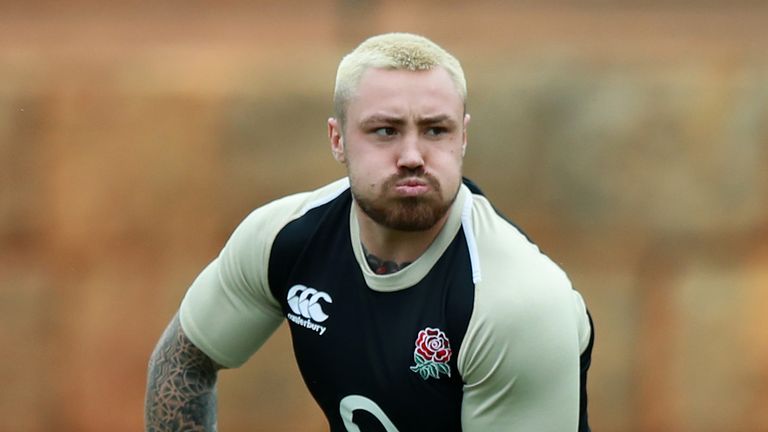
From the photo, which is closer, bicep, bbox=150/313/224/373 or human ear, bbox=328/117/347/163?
human ear, bbox=328/117/347/163

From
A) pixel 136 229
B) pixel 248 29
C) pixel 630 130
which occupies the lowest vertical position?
pixel 136 229

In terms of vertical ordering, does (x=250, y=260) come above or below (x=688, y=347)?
above

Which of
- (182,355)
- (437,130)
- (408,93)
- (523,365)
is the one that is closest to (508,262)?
(523,365)

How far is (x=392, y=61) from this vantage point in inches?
135

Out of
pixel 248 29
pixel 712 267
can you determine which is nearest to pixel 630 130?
pixel 712 267

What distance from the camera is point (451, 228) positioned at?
3.51 metres

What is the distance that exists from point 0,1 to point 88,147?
0.79 meters

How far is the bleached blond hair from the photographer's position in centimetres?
343

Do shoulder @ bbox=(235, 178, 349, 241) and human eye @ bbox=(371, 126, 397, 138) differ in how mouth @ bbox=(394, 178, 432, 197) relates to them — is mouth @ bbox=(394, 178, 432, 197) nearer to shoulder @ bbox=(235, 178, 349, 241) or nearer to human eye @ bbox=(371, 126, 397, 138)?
human eye @ bbox=(371, 126, 397, 138)

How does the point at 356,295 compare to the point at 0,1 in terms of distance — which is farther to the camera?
the point at 0,1

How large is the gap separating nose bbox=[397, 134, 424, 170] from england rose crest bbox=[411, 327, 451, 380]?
41cm

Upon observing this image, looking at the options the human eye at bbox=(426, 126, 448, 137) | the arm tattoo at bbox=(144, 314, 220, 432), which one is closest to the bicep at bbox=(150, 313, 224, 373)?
the arm tattoo at bbox=(144, 314, 220, 432)

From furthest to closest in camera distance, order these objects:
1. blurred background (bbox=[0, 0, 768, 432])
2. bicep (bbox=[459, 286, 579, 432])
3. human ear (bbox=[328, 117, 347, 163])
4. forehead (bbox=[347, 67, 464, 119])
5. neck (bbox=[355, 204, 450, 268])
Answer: blurred background (bbox=[0, 0, 768, 432]) → human ear (bbox=[328, 117, 347, 163]) → neck (bbox=[355, 204, 450, 268]) → forehead (bbox=[347, 67, 464, 119]) → bicep (bbox=[459, 286, 579, 432])

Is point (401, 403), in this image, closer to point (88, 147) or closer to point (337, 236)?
point (337, 236)
